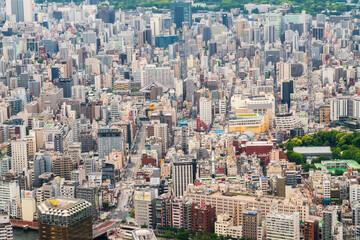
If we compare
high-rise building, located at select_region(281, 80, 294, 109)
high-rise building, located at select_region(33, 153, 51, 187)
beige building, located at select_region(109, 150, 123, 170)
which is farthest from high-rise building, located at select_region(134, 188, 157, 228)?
high-rise building, located at select_region(281, 80, 294, 109)

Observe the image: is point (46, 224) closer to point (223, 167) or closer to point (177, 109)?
point (223, 167)

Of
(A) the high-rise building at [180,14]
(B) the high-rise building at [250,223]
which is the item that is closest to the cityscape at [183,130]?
(B) the high-rise building at [250,223]

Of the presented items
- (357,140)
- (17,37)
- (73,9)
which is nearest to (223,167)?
(357,140)

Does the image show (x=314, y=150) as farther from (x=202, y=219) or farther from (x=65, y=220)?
(x=65, y=220)

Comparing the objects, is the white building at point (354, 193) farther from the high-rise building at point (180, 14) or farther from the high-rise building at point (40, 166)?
the high-rise building at point (180, 14)

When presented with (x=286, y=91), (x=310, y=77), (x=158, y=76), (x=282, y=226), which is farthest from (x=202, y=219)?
(x=310, y=77)
